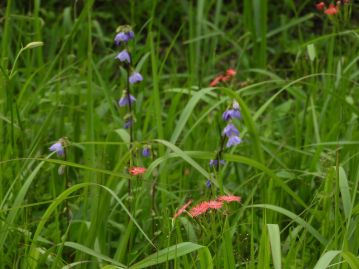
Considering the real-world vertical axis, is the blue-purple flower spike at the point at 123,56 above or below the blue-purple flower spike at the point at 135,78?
above

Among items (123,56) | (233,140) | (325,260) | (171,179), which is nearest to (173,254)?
(325,260)

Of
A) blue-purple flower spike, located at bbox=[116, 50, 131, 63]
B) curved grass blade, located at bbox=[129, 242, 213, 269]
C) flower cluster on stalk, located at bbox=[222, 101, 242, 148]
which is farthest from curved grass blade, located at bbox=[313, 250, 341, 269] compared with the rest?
blue-purple flower spike, located at bbox=[116, 50, 131, 63]

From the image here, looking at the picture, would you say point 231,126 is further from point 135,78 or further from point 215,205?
point 215,205

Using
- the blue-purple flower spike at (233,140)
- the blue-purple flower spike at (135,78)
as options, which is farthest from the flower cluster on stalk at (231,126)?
the blue-purple flower spike at (135,78)

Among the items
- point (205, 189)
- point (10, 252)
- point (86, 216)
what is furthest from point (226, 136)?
point (10, 252)

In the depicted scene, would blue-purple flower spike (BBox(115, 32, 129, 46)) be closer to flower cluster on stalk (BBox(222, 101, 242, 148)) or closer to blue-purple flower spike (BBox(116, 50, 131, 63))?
blue-purple flower spike (BBox(116, 50, 131, 63))

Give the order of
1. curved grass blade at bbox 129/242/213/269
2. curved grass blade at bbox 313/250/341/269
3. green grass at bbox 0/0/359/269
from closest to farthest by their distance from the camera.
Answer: curved grass blade at bbox 313/250/341/269
curved grass blade at bbox 129/242/213/269
green grass at bbox 0/0/359/269

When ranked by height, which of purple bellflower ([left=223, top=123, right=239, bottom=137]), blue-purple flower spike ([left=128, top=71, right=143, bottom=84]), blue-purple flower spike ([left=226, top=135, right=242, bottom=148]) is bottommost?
blue-purple flower spike ([left=226, top=135, right=242, bottom=148])

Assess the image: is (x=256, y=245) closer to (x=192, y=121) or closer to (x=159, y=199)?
(x=159, y=199)

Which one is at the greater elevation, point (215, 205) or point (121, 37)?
point (121, 37)

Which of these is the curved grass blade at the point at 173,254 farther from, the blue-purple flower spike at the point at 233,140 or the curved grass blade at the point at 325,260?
the blue-purple flower spike at the point at 233,140

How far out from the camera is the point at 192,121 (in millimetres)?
3348

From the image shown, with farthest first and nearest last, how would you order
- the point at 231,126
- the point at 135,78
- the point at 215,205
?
the point at 135,78 → the point at 231,126 → the point at 215,205

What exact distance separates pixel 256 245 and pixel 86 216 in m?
0.52
